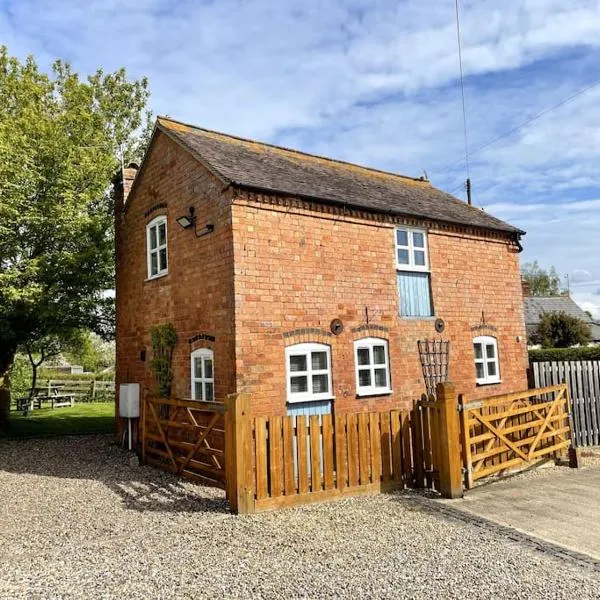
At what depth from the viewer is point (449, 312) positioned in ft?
42.5

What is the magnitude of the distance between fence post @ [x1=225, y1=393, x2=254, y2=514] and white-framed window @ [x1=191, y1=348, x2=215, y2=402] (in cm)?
307

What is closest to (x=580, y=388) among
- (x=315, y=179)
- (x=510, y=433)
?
(x=510, y=433)

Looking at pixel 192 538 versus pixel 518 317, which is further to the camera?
Result: pixel 518 317

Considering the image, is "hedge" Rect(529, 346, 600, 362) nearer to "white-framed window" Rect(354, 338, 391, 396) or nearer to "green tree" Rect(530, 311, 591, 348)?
"white-framed window" Rect(354, 338, 391, 396)

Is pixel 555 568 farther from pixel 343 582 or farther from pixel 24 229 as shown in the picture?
pixel 24 229

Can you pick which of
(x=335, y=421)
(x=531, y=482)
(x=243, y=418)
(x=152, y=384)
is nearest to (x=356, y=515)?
(x=335, y=421)

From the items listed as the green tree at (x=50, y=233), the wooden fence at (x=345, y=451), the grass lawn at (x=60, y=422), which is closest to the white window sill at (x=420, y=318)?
the wooden fence at (x=345, y=451)

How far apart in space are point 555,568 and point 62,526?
6.04 m

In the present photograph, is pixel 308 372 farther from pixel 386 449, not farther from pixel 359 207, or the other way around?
pixel 359 207

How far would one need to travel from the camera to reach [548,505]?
751 cm

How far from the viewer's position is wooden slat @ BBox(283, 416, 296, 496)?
747cm

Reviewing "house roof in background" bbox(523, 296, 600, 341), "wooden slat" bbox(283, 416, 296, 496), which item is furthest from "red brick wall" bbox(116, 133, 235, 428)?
"house roof in background" bbox(523, 296, 600, 341)

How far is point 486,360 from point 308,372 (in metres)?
5.81

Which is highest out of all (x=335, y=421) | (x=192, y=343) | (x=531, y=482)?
(x=192, y=343)
